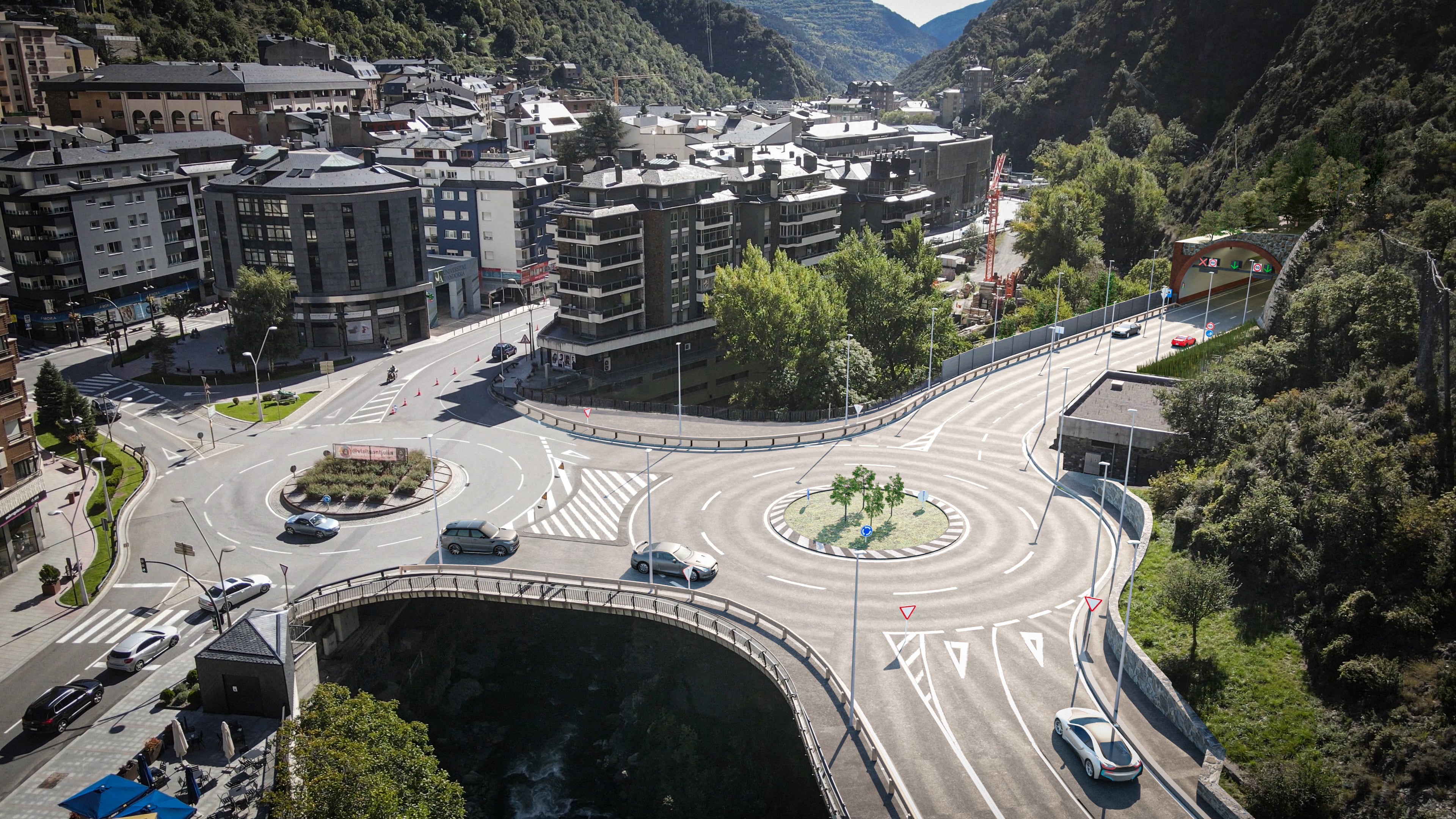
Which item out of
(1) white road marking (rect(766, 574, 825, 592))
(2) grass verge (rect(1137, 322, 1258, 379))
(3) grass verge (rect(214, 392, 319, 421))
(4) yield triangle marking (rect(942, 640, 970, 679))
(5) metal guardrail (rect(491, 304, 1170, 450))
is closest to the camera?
(4) yield triangle marking (rect(942, 640, 970, 679))

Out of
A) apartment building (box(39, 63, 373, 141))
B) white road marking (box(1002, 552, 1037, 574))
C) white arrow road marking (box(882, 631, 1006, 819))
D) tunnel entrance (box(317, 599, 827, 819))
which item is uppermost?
apartment building (box(39, 63, 373, 141))

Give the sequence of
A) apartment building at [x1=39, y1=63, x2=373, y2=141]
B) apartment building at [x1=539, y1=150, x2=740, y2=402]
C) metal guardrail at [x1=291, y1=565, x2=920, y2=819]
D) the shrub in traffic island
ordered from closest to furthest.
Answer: metal guardrail at [x1=291, y1=565, x2=920, y2=819], the shrub in traffic island, apartment building at [x1=539, y1=150, x2=740, y2=402], apartment building at [x1=39, y1=63, x2=373, y2=141]

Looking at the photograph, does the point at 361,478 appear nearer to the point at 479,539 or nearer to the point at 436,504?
the point at 436,504

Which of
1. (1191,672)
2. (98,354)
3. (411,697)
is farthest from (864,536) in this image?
(98,354)

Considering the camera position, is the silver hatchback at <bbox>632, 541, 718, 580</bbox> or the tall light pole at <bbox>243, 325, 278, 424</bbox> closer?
the silver hatchback at <bbox>632, 541, 718, 580</bbox>

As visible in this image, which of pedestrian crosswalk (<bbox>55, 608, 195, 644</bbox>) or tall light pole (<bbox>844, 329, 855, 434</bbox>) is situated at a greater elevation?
tall light pole (<bbox>844, 329, 855, 434</bbox>)

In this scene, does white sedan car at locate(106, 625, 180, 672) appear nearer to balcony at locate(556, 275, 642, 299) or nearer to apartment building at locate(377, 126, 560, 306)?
balcony at locate(556, 275, 642, 299)

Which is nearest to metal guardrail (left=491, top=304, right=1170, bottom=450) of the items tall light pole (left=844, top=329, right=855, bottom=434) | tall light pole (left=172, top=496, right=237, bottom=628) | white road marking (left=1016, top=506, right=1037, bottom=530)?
tall light pole (left=844, top=329, right=855, bottom=434)

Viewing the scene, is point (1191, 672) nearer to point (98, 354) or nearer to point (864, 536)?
point (864, 536)

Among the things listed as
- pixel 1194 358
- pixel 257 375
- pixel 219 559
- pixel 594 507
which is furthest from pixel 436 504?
pixel 1194 358
